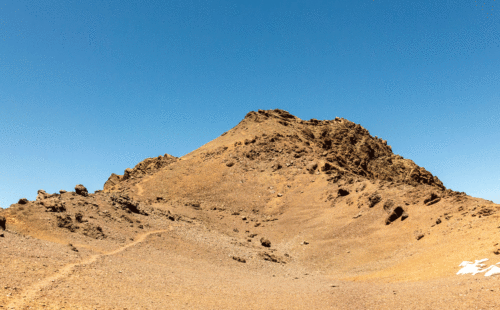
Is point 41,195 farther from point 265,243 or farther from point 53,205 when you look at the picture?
point 265,243

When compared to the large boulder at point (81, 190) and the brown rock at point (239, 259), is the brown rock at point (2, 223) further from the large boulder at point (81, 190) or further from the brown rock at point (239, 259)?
the brown rock at point (239, 259)

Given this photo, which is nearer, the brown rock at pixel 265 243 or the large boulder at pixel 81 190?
the large boulder at pixel 81 190

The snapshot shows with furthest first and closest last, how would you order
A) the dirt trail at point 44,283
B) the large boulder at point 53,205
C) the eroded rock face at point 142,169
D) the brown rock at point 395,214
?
1. the eroded rock face at point 142,169
2. the brown rock at point 395,214
3. the large boulder at point 53,205
4. the dirt trail at point 44,283

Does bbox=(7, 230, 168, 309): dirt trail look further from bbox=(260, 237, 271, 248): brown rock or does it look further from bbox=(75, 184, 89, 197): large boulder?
bbox=(260, 237, 271, 248): brown rock

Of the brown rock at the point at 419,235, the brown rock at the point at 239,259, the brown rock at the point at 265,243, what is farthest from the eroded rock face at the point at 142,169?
the brown rock at the point at 419,235

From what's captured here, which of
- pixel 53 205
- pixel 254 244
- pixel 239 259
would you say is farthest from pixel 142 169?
pixel 239 259

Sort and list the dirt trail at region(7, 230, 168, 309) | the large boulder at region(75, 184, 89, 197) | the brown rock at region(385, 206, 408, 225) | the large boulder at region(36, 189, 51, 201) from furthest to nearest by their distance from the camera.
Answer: the large boulder at region(75, 184, 89, 197)
the brown rock at region(385, 206, 408, 225)
the large boulder at region(36, 189, 51, 201)
the dirt trail at region(7, 230, 168, 309)

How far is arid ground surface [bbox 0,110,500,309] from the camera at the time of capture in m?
13.0

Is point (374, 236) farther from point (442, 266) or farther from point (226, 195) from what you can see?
point (226, 195)

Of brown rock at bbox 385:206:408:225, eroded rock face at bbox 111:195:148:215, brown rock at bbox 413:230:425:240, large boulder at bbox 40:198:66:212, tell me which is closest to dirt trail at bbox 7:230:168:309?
large boulder at bbox 40:198:66:212

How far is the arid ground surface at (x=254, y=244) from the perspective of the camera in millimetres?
12984

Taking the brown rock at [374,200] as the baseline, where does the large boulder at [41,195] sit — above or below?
above

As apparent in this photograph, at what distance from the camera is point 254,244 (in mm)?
31141

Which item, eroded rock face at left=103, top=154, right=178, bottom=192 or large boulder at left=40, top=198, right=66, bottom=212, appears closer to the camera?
large boulder at left=40, top=198, right=66, bottom=212
